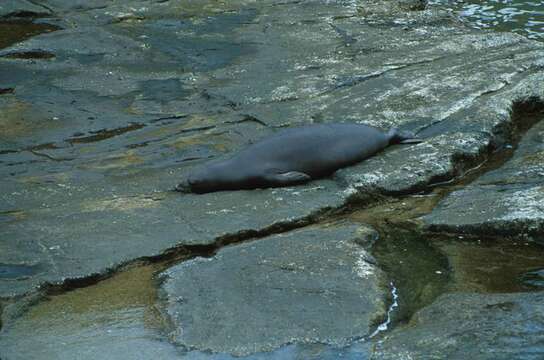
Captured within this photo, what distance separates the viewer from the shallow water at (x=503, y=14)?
10.1 metres

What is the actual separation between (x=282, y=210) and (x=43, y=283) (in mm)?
1382

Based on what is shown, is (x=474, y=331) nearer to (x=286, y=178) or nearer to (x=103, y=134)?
(x=286, y=178)

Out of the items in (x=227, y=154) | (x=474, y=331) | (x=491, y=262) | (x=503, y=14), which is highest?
(x=474, y=331)

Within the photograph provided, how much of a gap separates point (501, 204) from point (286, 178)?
1.29 metres

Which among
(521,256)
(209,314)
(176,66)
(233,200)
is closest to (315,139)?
(233,200)

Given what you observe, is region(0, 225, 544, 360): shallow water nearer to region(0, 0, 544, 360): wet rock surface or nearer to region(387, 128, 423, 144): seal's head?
region(0, 0, 544, 360): wet rock surface

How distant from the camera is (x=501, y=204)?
4.79 metres

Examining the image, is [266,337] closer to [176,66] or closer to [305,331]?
[305,331]

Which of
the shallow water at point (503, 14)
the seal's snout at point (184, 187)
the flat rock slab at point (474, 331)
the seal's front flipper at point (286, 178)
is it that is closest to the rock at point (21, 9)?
the shallow water at point (503, 14)

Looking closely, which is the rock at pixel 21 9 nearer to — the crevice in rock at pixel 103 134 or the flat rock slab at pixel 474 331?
the crevice in rock at pixel 103 134

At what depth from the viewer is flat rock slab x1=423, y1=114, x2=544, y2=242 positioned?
4.58 meters

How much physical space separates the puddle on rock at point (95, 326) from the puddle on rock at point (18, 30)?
218 inches

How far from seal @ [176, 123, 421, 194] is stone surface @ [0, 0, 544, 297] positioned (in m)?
0.10

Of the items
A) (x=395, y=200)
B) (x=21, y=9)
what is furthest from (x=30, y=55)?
(x=395, y=200)
